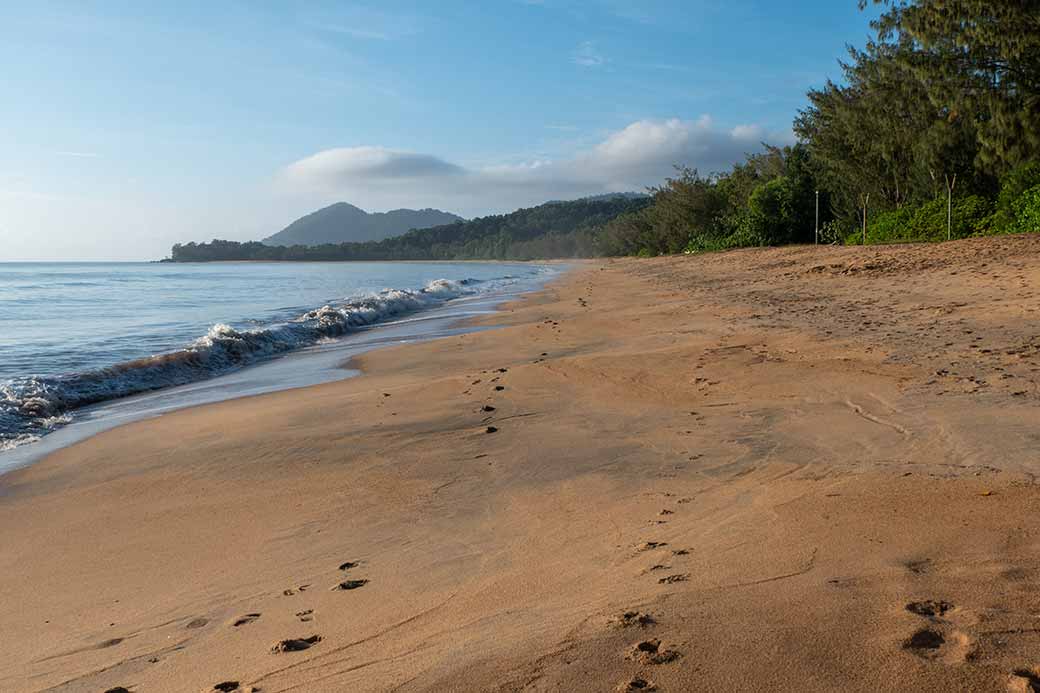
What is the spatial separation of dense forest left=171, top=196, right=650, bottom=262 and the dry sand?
433ft

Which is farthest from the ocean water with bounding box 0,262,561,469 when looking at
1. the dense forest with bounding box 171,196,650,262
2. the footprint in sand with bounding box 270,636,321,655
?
the dense forest with bounding box 171,196,650,262

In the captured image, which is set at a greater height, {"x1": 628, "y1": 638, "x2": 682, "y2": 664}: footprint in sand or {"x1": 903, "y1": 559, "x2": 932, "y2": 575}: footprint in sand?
{"x1": 903, "y1": 559, "x2": 932, "y2": 575}: footprint in sand

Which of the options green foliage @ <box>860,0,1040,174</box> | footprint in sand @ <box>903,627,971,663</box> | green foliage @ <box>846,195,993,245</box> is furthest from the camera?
green foliage @ <box>846,195,993,245</box>

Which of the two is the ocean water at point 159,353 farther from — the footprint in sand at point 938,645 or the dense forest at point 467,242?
the dense forest at point 467,242

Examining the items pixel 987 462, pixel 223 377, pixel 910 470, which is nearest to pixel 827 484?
pixel 910 470

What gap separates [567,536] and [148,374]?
8.75 meters

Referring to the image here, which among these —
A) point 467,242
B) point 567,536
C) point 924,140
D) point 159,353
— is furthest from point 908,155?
point 467,242

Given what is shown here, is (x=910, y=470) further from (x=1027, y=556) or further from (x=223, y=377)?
(x=223, y=377)

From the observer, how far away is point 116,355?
11.7 m

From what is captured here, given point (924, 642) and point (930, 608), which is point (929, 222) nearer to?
point (930, 608)

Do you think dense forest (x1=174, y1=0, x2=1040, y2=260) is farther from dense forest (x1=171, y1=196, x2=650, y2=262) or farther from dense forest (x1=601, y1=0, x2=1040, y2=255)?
dense forest (x1=171, y1=196, x2=650, y2=262)

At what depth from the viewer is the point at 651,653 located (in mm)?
2156

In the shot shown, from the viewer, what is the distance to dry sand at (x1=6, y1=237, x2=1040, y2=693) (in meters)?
2.18

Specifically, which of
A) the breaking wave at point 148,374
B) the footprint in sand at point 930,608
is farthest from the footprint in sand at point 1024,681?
the breaking wave at point 148,374
